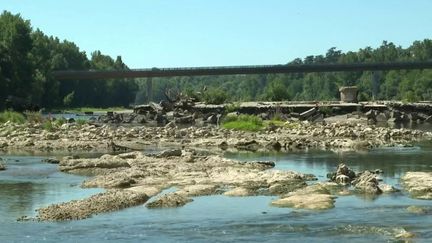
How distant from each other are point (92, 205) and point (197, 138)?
29019 mm

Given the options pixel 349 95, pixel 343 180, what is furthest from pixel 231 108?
pixel 343 180

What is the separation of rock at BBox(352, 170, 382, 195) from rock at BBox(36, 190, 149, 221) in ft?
25.5

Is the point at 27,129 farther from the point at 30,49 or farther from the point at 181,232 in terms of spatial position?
the point at 30,49

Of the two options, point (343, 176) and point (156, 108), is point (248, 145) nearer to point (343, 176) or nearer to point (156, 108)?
point (343, 176)

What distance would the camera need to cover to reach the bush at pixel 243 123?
60.8m

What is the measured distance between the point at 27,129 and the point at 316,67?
387 feet

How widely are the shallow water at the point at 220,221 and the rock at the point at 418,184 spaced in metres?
0.46

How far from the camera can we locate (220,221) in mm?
21922

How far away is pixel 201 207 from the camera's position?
79.5 feet

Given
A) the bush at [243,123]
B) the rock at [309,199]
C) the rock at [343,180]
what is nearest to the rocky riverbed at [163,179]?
the rock at [309,199]

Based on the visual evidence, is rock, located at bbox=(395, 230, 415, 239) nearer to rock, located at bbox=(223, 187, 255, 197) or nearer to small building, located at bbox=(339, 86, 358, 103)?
rock, located at bbox=(223, 187, 255, 197)

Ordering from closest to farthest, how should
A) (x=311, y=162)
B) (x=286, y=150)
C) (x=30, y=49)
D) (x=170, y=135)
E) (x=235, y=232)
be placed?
(x=235, y=232) → (x=311, y=162) → (x=286, y=150) → (x=170, y=135) → (x=30, y=49)

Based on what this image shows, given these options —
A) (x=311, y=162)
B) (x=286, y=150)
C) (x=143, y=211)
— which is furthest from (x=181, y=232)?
(x=286, y=150)

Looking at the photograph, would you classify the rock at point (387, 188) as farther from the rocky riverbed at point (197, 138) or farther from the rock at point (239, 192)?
the rocky riverbed at point (197, 138)
